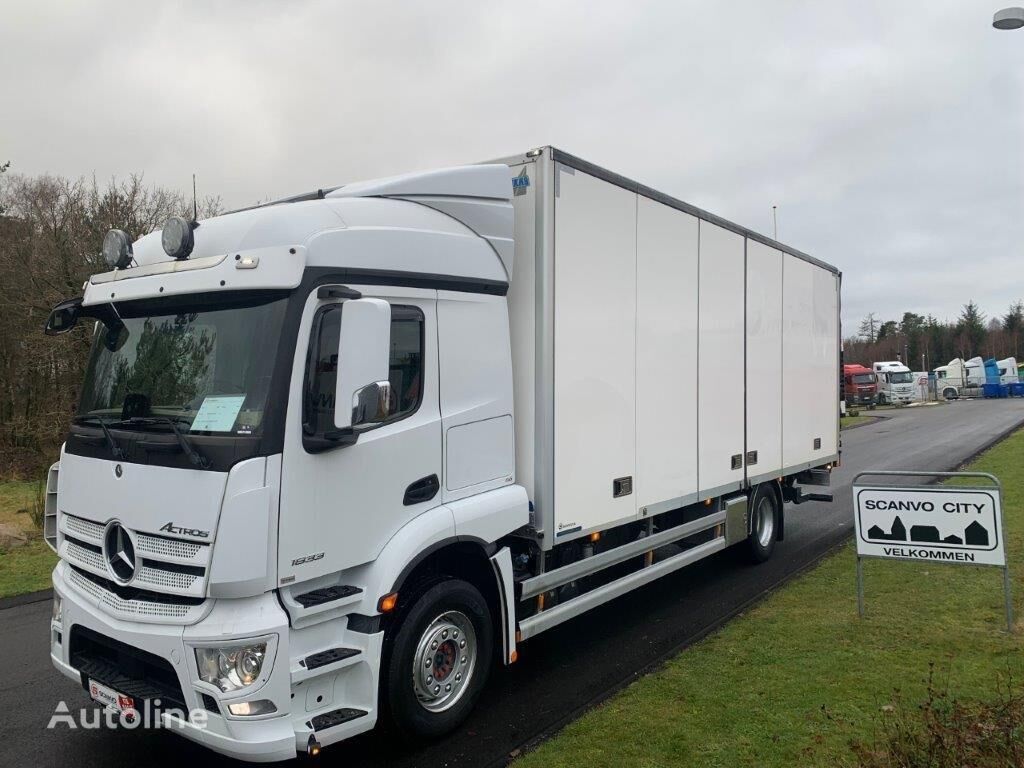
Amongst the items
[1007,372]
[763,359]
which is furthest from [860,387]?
[763,359]

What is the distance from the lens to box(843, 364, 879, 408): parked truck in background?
50.0m

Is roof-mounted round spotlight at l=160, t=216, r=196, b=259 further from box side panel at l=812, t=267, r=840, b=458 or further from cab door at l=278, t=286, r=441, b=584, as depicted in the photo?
box side panel at l=812, t=267, r=840, b=458

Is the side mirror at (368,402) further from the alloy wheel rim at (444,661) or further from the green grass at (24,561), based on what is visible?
the green grass at (24,561)

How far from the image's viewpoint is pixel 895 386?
51.5m

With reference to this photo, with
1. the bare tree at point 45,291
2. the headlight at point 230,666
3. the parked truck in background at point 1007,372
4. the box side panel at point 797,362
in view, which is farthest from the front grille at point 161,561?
the parked truck in background at point 1007,372

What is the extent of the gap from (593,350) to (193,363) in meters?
2.64

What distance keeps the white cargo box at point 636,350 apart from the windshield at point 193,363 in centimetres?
180

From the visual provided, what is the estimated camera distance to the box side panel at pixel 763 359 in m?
7.72

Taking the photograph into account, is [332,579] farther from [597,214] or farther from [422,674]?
[597,214]

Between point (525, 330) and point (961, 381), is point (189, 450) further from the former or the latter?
point (961, 381)

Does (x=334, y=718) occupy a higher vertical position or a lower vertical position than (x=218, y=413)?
lower

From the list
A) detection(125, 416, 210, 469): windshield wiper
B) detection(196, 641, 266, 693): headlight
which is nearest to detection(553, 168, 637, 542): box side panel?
detection(196, 641, 266, 693): headlight

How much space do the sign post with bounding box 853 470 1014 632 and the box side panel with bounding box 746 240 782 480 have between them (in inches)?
67.9

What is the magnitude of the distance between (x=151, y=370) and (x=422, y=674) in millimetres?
2216
